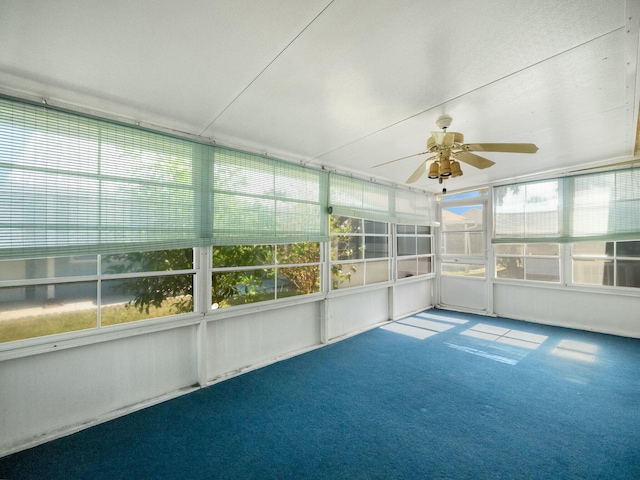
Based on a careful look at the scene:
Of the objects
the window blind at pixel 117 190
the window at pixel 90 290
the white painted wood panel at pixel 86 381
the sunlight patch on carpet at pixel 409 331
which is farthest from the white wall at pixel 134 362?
the sunlight patch on carpet at pixel 409 331

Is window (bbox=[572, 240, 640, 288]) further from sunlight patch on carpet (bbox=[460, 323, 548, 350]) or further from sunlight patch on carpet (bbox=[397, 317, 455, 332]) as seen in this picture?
sunlight patch on carpet (bbox=[397, 317, 455, 332])

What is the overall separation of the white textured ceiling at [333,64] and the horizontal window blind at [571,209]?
1506 mm

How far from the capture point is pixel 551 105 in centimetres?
232

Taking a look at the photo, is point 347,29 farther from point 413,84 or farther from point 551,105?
point 551,105

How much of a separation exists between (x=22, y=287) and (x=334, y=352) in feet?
9.98

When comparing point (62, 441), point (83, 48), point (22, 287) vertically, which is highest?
point (83, 48)

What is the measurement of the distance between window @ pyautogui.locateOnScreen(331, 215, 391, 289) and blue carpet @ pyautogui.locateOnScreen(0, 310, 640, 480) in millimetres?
1271

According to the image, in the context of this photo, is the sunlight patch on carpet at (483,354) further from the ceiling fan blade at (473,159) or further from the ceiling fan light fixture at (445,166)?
the ceiling fan light fixture at (445,166)

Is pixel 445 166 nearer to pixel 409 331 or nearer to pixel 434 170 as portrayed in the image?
pixel 434 170

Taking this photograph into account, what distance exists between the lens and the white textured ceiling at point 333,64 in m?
1.39

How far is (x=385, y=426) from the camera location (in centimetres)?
221

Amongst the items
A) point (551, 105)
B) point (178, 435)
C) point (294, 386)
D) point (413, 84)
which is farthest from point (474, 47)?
point (178, 435)

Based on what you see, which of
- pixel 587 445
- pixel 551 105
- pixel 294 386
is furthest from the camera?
pixel 294 386

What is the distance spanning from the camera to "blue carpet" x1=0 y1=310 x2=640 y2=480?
1811 mm
